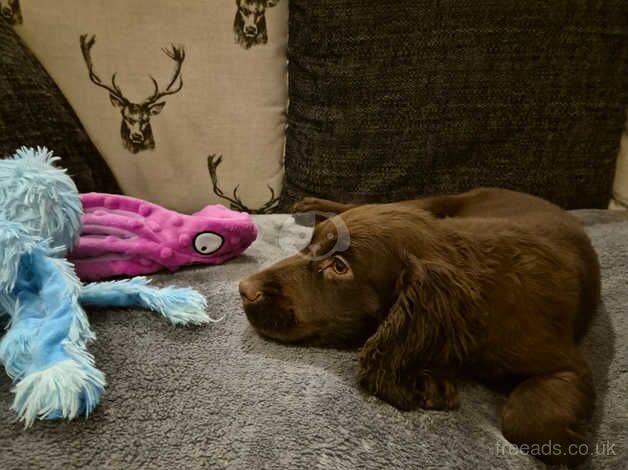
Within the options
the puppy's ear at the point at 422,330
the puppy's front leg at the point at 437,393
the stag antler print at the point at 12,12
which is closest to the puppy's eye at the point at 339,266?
the puppy's ear at the point at 422,330

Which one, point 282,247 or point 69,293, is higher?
point 69,293

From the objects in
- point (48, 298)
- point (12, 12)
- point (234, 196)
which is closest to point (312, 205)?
point (234, 196)

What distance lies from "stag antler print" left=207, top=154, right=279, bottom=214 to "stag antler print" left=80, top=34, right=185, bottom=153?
223mm

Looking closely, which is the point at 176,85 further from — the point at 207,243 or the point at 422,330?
the point at 422,330

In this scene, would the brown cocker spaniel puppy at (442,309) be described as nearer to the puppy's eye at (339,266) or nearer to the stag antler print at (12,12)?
the puppy's eye at (339,266)

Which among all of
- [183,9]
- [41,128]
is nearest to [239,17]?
[183,9]

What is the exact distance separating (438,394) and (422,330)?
0.12 meters

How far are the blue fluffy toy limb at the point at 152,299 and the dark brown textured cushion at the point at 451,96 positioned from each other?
0.89m

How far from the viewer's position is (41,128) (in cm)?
159

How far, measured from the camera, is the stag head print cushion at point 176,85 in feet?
5.96

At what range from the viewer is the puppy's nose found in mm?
1179

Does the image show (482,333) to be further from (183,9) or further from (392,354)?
(183,9)

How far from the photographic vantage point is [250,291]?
119cm

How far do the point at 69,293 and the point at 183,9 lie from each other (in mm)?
1221
